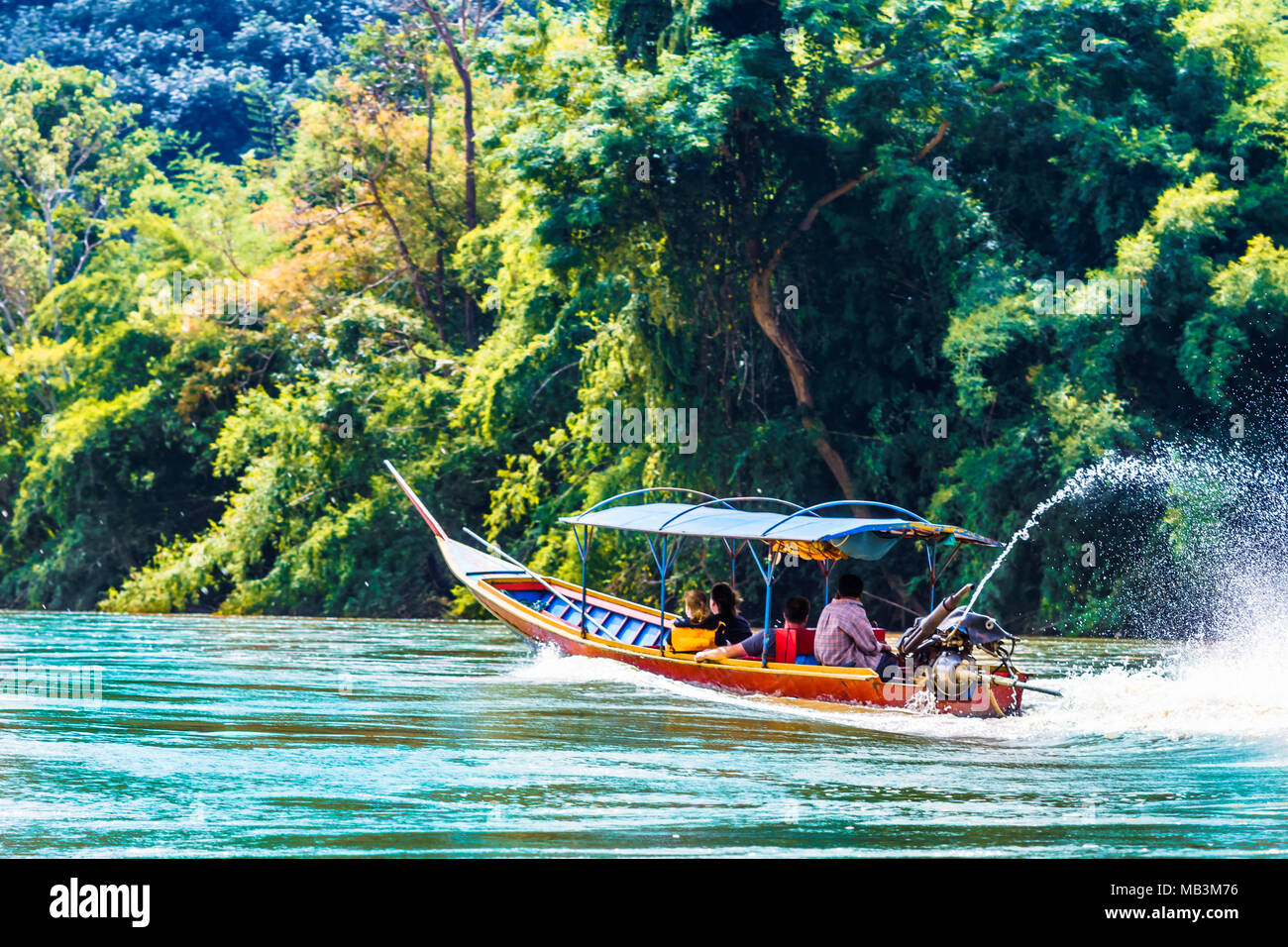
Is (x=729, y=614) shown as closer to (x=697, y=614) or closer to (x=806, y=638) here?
(x=697, y=614)

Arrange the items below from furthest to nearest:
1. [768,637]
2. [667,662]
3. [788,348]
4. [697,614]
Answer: [788,348] → [697,614] → [667,662] → [768,637]

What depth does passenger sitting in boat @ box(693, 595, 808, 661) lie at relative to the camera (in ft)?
50.6

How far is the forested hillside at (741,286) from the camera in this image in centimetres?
2561

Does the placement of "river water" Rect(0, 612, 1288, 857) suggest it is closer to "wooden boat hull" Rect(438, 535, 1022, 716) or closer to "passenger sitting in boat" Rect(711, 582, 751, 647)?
"wooden boat hull" Rect(438, 535, 1022, 716)

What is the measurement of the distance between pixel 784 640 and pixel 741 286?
1373 centimetres

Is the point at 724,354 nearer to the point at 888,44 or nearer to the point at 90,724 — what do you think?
the point at 888,44

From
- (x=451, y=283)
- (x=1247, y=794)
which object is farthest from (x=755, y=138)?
(x=1247, y=794)

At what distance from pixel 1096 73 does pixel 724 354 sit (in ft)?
24.9

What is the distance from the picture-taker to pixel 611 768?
11.3 m

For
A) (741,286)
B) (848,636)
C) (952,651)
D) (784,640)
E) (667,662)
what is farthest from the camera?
(741,286)

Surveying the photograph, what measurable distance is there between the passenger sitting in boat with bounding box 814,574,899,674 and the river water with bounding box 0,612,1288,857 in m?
0.51

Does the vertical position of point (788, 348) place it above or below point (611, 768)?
above

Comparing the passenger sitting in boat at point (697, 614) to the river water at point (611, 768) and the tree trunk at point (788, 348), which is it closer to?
the river water at point (611, 768)

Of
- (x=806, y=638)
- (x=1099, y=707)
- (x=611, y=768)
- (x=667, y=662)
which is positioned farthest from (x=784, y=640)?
(x=611, y=768)
